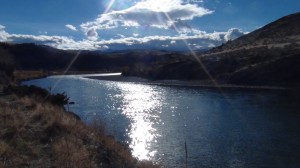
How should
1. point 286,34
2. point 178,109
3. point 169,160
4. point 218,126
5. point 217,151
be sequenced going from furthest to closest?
point 286,34, point 178,109, point 218,126, point 217,151, point 169,160

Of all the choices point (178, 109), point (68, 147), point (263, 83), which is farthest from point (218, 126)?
point (263, 83)

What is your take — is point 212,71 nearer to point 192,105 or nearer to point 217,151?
point 192,105

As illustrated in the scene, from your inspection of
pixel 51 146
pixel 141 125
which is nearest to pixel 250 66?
pixel 141 125

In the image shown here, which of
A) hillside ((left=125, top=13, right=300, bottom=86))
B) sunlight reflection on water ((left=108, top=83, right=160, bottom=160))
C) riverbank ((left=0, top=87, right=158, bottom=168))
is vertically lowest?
sunlight reflection on water ((left=108, top=83, right=160, bottom=160))

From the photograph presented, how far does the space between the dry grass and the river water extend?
18.8 feet

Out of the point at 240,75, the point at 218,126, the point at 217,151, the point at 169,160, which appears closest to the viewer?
the point at 169,160

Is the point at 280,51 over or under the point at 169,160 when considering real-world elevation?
over

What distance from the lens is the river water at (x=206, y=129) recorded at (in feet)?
73.7

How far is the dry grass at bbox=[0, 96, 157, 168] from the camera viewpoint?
12477mm

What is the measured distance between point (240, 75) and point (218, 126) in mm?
51364

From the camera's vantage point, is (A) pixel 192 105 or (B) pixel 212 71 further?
(B) pixel 212 71

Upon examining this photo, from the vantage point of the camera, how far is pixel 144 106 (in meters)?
48.6

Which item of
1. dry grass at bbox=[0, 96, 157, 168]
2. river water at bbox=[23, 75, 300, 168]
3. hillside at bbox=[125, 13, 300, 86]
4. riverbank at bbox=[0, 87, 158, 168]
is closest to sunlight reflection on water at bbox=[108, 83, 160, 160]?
river water at bbox=[23, 75, 300, 168]

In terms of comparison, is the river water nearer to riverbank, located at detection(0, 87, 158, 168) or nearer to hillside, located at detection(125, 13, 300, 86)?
riverbank, located at detection(0, 87, 158, 168)
